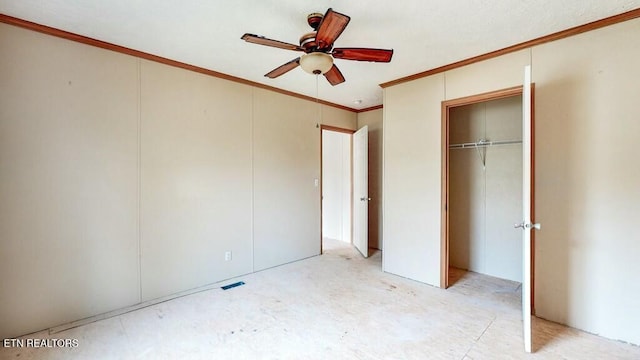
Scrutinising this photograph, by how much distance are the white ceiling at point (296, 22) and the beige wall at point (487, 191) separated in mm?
1191

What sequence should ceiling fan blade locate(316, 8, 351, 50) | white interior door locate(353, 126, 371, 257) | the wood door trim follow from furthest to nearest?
white interior door locate(353, 126, 371, 257)
the wood door trim
ceiling fan blade locate(316, 8, 351, 50)

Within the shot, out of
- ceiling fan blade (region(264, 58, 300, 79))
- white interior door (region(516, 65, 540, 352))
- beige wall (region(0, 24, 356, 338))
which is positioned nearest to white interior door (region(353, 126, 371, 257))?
beige wall (region(0, 24, 356, 338))

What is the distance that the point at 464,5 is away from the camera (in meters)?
2.14

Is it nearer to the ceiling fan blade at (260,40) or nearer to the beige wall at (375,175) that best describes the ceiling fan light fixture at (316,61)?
the ceiling fan blade at (260,40)

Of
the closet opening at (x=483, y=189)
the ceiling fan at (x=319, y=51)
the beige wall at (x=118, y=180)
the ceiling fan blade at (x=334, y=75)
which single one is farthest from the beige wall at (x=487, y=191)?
the beige wall at (x=118, y=180)

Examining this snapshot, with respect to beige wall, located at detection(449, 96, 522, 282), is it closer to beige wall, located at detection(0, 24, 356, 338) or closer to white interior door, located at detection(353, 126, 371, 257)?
white interior door, located at detection(353, 126, 371, 257)

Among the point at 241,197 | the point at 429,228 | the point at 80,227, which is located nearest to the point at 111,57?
the point at 80,227

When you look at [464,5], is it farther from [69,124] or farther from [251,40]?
[69,124]

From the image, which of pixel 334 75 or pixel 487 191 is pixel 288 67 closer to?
pixel 334 75

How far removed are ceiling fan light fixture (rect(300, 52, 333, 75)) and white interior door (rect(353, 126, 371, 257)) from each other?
7.85 ft

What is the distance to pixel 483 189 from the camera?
3926mm

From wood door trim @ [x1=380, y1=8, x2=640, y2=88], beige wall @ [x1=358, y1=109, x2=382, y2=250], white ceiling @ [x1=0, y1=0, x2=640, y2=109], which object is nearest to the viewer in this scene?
white ceiling @ [x1=0, y1=0, x2=640, y2=109]

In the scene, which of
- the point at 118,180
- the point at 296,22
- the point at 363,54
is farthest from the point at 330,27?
the point at 118,180

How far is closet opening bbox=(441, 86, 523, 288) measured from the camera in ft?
11.8
